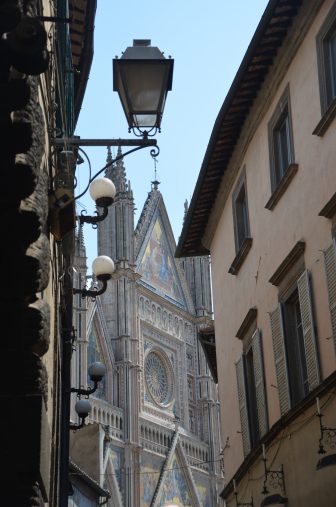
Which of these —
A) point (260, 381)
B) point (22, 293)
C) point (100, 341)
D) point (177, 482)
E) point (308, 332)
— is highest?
point (100, 341)

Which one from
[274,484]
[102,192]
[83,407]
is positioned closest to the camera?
[102,192]

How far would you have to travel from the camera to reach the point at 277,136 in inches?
474

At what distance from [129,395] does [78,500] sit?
74.2 ft

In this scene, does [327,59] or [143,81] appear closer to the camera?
[143,81]

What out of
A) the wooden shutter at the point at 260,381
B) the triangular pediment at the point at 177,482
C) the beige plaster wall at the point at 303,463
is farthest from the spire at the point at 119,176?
the beige plaster wall at the point at 303,463

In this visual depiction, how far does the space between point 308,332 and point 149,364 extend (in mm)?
35087

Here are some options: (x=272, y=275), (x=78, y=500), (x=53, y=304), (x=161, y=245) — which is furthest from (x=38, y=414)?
(x=161, y=245)

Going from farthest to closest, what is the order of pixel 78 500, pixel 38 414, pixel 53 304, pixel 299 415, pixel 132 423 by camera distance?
pixel 132 423
pixel 78 500
pixel 299 415
pixel 53 304
pixel 38 414

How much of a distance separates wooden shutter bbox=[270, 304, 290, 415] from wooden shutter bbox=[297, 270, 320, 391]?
84cm

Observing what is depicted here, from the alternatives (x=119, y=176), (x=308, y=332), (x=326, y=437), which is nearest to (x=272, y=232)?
(x=308, y=332)

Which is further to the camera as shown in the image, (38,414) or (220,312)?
(220,312)

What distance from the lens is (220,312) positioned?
1538 centimetres

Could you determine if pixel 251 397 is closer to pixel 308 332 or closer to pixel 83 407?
pixel 83 407

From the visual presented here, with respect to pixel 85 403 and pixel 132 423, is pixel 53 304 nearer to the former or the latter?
pixel 85 403
